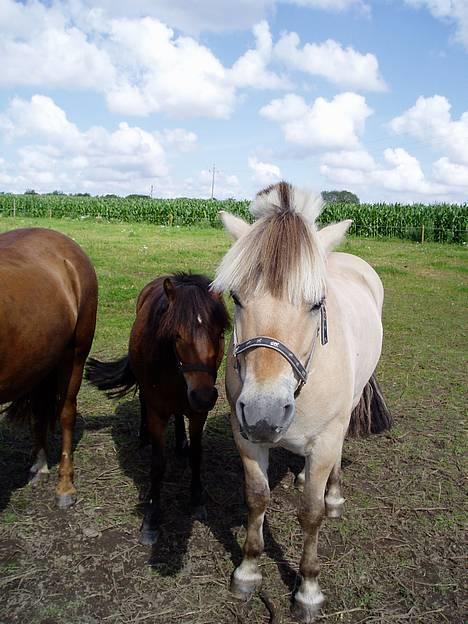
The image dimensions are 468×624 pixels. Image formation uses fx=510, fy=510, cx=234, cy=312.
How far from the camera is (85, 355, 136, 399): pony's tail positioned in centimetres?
441

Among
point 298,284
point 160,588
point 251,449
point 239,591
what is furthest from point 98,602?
point 298,284

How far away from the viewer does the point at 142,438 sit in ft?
14.4

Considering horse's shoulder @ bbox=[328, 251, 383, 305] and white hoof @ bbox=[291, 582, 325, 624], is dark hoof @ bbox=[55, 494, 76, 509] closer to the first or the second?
white hoof @ bbox=[291, 582, 325, 624]

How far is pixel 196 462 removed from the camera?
3.55 meters

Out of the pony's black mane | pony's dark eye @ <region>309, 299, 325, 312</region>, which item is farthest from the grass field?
pony's dark eye @ <region>309, 299, 325, 312</region>

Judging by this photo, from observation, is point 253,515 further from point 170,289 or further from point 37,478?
point 37,478

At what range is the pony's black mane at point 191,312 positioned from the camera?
292cm

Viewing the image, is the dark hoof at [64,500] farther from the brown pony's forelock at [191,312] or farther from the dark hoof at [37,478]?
the brown pony's forelock at [191,312]

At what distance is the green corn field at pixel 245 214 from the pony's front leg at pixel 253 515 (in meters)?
23.6

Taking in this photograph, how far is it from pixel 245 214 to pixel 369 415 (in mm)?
30992

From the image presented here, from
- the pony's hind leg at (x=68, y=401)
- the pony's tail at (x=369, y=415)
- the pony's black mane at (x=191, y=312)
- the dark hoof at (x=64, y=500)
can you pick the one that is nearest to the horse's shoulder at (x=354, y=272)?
the pony's tail at (x=369, y=415)

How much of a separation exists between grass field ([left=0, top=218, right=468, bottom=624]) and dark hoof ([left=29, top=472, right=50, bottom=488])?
48mm

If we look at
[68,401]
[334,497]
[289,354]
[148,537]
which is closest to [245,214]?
[68,401]

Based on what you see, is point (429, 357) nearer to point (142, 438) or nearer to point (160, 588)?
point (142, 438)
